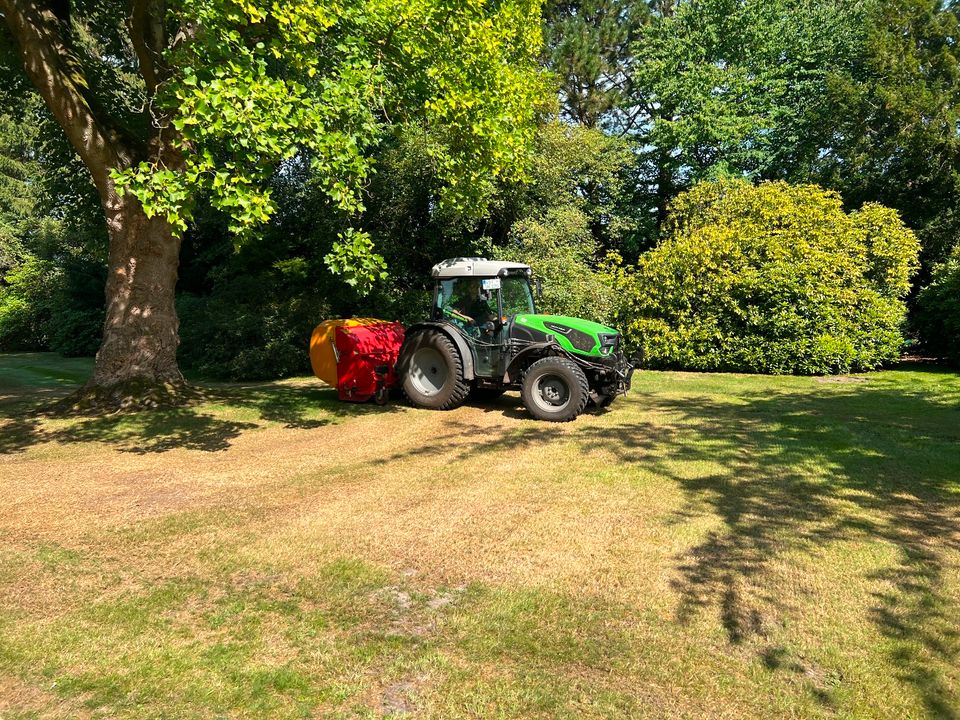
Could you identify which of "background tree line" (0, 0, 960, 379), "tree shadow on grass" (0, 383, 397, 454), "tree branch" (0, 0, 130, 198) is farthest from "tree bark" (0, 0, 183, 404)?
"background tree line" (0, 0, 960, 379)

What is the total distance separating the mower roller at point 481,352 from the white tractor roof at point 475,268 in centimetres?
2

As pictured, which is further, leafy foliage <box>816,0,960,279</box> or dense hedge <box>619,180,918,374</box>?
leafy foliage <box>816,0,960,279</box>

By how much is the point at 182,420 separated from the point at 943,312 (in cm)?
1557

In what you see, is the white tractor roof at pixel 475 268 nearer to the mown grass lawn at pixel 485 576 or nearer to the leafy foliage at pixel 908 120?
the mown grass lawn at pixel 485 576

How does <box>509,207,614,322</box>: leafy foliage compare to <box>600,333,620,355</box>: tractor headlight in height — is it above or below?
above

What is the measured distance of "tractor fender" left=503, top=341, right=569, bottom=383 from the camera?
862cm

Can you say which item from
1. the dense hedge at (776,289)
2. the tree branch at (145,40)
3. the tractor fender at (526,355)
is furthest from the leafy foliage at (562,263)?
the tree branch at (145,40)

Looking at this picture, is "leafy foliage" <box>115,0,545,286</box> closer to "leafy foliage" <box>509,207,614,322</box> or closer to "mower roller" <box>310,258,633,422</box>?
"mower roller" <box>310,258,633,422</box>

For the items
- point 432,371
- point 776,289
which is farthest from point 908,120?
point 432,371

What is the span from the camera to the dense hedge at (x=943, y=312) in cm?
1358

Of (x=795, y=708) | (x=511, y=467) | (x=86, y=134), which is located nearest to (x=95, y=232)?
(x=86, y=134)

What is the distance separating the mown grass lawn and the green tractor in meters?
1.06

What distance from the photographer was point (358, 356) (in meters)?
9.99

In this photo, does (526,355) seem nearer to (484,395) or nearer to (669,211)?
(484,395)
